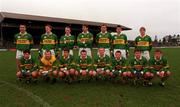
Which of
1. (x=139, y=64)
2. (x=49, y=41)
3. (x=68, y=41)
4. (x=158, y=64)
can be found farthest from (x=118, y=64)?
(x=49, y=41)

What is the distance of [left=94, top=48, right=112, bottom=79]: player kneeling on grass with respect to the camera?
379 inches

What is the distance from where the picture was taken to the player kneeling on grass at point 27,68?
9.41 meters

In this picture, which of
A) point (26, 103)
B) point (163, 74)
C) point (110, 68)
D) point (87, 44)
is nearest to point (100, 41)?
point (87, 44)

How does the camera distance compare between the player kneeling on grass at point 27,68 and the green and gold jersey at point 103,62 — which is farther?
the green and gold jersey at point 103,62

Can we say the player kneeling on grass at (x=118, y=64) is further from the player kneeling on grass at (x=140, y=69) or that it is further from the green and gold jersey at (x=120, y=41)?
the green and gold jersey at (x=120, y=41)

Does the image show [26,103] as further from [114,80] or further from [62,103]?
[114,80]

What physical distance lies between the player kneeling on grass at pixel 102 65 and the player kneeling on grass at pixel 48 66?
4.00 ft

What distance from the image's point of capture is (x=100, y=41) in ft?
34.6

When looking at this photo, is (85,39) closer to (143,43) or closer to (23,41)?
(143,43)

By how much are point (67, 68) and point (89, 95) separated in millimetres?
1923

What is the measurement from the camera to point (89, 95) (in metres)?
7.77

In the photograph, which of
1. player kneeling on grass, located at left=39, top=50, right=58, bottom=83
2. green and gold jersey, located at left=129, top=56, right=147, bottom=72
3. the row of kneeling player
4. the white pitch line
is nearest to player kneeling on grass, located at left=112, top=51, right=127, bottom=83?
the row of kneeling player

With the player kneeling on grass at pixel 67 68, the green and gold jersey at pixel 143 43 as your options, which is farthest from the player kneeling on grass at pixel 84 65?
the green and gold jersey at pixel 143 43

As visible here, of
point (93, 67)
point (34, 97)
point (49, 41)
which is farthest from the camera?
point (49, 41)
